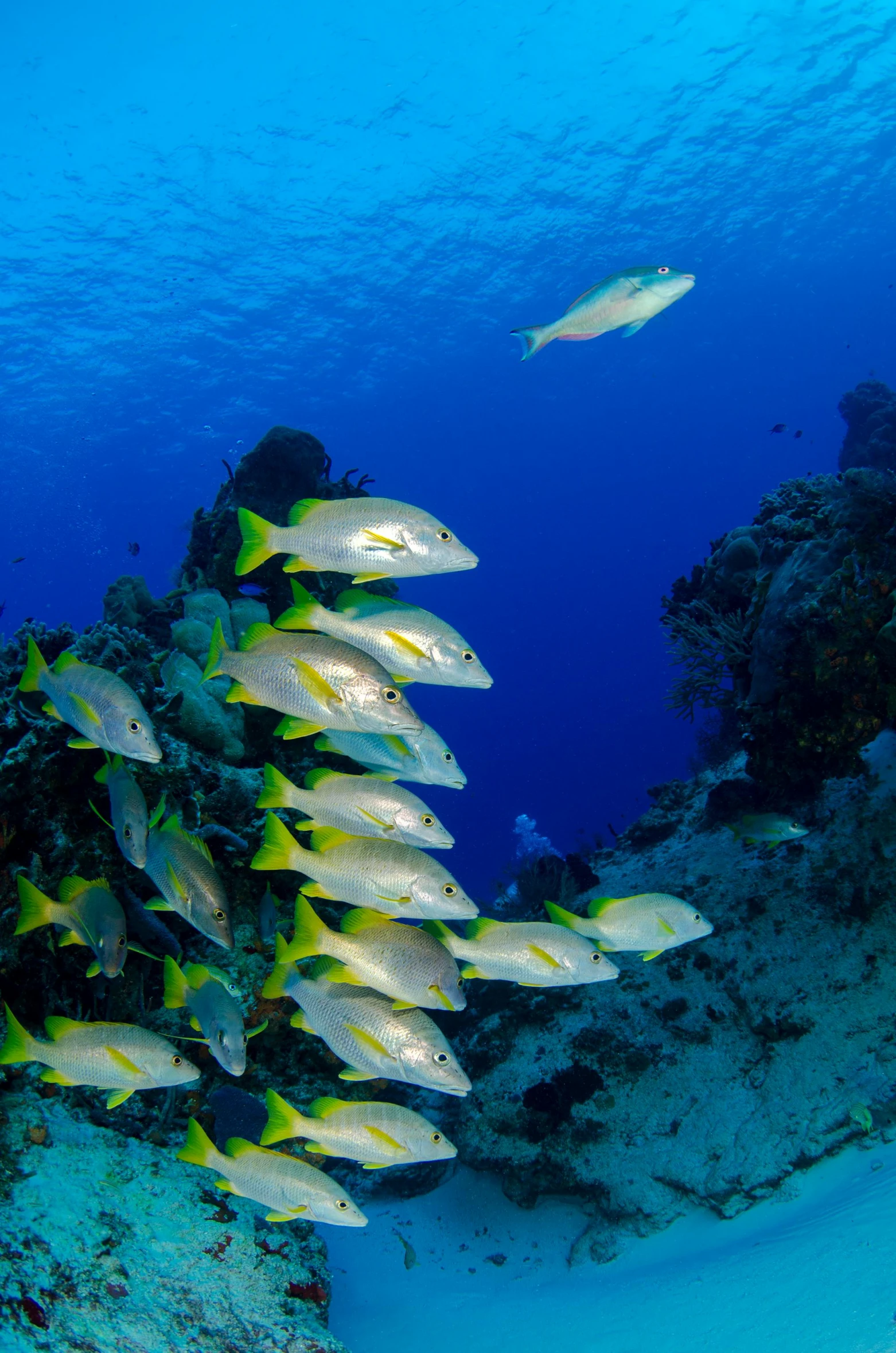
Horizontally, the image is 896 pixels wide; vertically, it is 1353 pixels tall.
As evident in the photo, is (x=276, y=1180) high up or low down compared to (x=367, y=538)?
down

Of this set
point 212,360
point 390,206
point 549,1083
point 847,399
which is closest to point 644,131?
point 390,206

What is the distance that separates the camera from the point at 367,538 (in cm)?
278

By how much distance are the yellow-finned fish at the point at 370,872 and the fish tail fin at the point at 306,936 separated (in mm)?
85

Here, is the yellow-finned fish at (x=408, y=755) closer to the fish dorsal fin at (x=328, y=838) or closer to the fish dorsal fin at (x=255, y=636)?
the fish dorsal fin at (x=328, y=838)

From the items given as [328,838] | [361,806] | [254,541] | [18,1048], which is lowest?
[18,1048]

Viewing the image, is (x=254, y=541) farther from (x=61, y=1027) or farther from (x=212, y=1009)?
(x=61, y=1027)

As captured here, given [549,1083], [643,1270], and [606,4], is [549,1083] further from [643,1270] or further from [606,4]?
[606,4]

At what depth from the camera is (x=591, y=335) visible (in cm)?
399

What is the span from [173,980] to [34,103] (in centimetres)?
3573

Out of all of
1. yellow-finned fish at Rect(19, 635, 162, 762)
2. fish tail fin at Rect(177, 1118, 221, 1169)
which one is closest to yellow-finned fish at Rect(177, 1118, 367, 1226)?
fish tail fin at Rect(177, 1118, 221, 1169)

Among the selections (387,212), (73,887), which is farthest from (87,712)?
(387,212)

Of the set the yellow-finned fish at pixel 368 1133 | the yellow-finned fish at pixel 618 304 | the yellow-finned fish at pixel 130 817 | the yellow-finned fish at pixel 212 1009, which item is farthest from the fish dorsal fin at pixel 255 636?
the yellow-finned fish at pixel 618 304

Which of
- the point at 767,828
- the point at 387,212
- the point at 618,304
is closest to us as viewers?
the point at 618,304

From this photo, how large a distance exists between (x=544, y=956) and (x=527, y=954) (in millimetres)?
78
